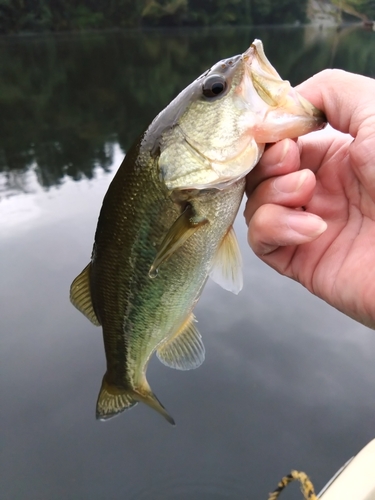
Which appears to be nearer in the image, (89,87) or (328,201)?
(328,201)

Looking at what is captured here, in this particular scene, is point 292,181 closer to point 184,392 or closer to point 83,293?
point 83,293

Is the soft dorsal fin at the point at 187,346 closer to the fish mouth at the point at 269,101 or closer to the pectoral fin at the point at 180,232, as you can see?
the pectoral fin at the point at 180,232

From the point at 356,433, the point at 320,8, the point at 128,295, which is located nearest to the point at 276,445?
the point at 356,433

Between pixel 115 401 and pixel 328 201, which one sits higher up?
pixel 328 201

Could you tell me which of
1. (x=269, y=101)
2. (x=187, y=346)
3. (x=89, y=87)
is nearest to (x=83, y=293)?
(x=187, y=346)

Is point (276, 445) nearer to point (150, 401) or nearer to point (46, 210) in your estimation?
point (150, 401)

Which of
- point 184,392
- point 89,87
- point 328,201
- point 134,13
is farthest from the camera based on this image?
point 134,13

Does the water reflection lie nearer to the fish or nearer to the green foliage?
the green foliage
